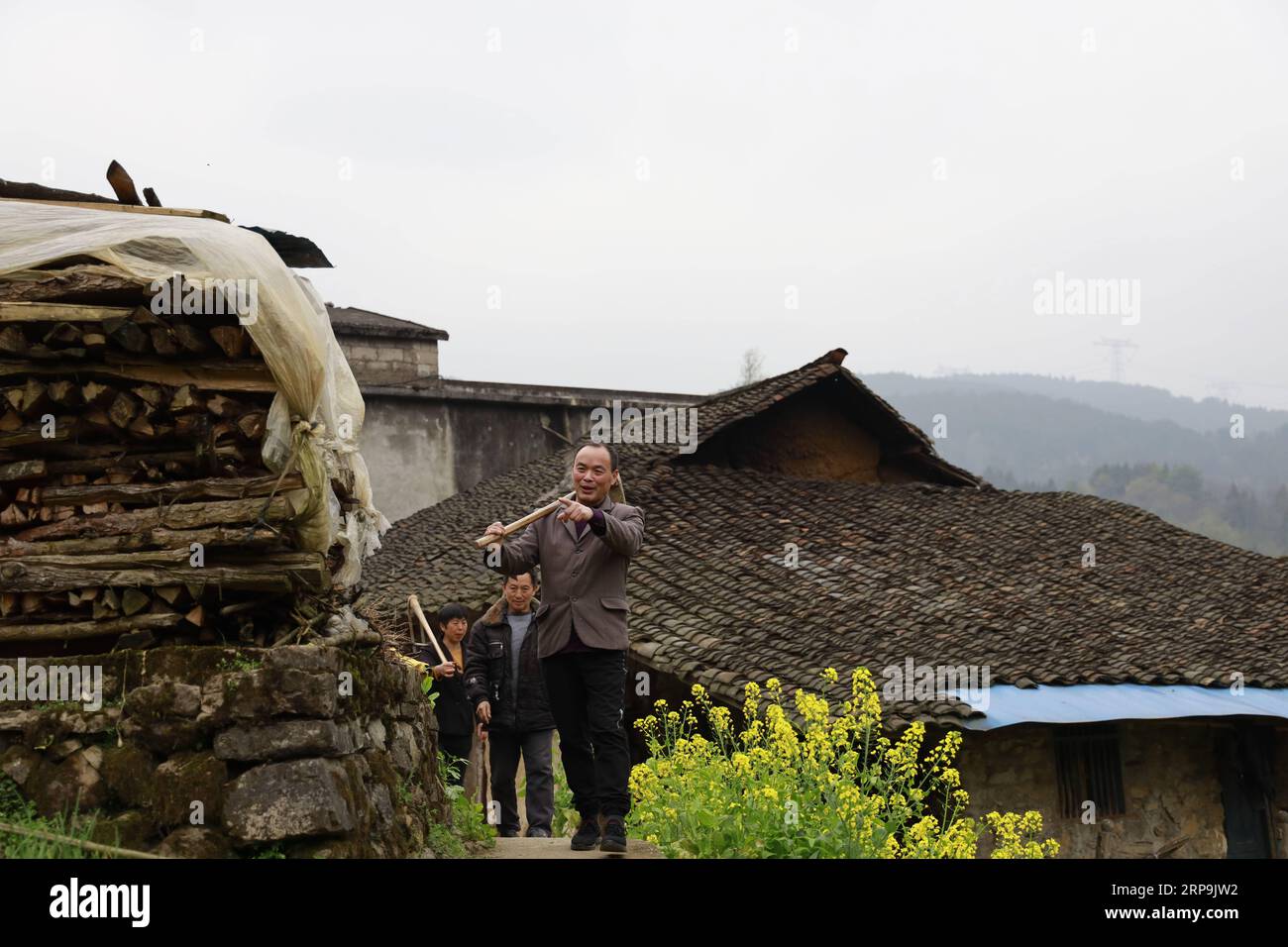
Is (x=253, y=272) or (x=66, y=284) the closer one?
(x=66, y=284)

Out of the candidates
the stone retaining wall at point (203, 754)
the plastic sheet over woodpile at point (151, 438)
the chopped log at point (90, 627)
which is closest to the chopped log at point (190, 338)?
the plastic sheet over woodpile at point (151, 438)

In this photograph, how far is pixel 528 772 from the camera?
8500mm

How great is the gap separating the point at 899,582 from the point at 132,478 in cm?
1193

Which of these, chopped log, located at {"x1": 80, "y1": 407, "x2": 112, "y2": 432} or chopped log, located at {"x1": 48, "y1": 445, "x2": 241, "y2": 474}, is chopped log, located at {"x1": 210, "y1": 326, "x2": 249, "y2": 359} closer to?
chopped log, located at {"x1": 48, "y1": 445, "x2": 241, "y2": 474}

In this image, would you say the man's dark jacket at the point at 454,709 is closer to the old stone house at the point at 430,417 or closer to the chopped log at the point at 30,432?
the chopped log at the point at 30,432

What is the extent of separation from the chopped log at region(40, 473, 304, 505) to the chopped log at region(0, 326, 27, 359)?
1.81 ft

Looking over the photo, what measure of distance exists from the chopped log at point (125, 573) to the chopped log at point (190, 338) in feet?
2.62

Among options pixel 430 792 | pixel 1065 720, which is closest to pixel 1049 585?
pixel 1065 720

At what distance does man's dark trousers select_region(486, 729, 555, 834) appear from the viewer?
27.3 feet

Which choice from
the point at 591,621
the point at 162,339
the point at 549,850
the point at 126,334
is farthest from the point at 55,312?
the point at 549,850

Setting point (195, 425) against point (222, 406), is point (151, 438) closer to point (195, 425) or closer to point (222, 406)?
point (195, 425)

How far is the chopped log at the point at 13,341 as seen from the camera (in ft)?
17.8

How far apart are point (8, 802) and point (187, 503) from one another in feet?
4.13
